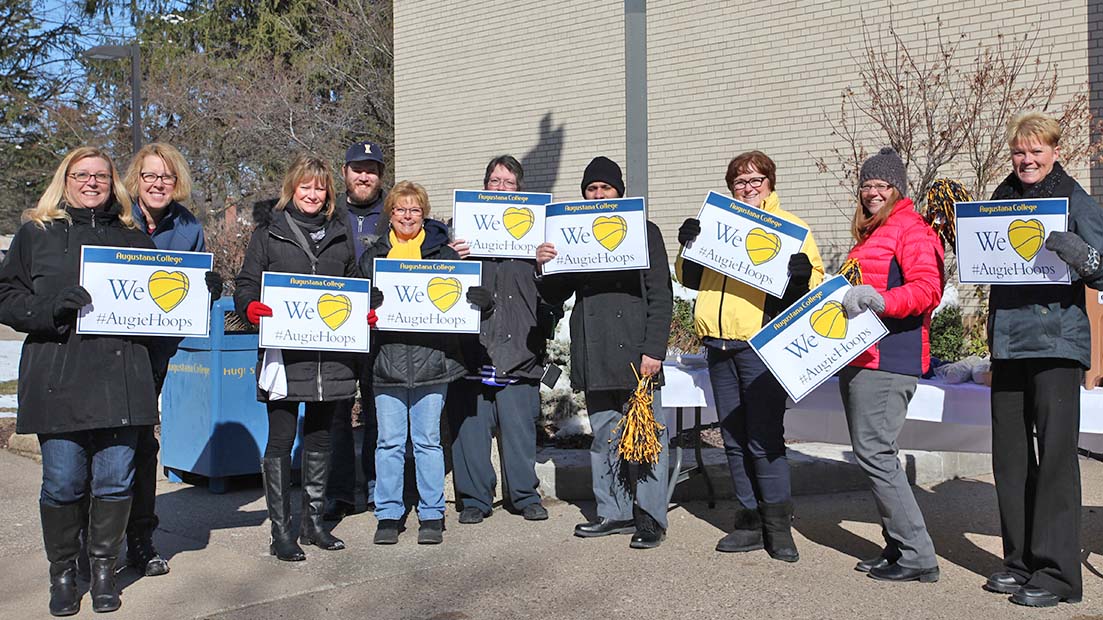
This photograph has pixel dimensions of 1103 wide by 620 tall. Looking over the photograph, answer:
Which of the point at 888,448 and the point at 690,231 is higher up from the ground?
the point at 690,231

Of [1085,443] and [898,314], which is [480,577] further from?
[1085,443]

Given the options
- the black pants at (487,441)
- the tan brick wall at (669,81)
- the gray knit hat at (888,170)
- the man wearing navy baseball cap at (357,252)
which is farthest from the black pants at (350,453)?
the tan brick wall at (669,81)

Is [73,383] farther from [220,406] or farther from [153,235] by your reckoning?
[220,406]

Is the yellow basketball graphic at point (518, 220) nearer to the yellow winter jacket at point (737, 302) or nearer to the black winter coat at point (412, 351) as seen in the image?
the black winter coat at point (412, 351)

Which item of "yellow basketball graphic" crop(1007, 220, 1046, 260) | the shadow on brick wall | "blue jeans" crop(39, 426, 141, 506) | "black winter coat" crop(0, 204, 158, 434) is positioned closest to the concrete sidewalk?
"blue jeans" crop(39, 426, 141, 506)

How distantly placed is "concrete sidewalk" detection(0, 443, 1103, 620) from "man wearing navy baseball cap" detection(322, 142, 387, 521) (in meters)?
0.17

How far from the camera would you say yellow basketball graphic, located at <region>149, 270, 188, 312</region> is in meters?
5.04

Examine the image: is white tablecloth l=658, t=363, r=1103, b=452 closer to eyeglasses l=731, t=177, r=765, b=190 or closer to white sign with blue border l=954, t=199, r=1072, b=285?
white sign with blue border l=954, t=199, r=1072, b=285

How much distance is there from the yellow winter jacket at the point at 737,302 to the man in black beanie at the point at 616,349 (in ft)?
0.78

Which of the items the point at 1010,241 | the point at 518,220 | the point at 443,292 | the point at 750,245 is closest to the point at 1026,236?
the point at 1010,241

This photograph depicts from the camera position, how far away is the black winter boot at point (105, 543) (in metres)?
4.87

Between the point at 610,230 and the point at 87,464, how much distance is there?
2.71m

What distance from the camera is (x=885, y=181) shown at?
204 inches

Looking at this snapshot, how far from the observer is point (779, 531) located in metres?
5.66
